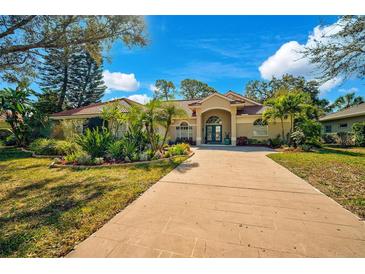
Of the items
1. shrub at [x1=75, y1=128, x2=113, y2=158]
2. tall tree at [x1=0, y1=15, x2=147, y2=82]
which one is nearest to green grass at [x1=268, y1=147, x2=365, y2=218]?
tall tree at [x1=0, y1=15, x2=147, y2=82]

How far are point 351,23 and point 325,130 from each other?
26798mm

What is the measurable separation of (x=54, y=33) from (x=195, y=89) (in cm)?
3426

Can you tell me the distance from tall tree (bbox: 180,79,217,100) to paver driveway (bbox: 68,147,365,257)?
36194 mm

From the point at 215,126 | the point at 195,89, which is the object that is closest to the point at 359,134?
the point at 215,126

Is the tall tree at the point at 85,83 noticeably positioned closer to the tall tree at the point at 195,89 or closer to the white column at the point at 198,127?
the tall tree at the point at 195,89

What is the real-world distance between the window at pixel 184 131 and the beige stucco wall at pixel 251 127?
5755 millimetres

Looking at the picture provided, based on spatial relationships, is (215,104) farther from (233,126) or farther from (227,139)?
(227,139)

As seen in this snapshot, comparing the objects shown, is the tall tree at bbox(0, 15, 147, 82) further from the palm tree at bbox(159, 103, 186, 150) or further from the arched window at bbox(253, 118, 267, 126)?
the arched window at bbox(253, 118, 267, 126)

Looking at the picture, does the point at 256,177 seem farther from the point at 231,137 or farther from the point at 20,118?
the point at 20,118

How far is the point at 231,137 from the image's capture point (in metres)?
19.0

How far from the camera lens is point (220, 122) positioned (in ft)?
66.7

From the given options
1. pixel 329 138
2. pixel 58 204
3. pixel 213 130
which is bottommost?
pixel 58 204
